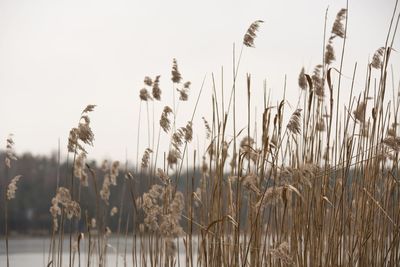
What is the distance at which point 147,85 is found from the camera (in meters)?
3.08

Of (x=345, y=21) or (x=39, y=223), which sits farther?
(x=39, y=223)

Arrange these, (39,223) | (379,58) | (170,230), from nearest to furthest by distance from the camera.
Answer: (170,230) < (379,58) < (39,223)

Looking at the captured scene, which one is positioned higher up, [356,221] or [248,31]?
[248,31]

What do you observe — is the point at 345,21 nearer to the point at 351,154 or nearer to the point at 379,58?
the point at 379,58

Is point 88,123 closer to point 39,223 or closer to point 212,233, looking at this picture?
point 212,233

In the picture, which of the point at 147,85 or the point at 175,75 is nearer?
the point at 175,75

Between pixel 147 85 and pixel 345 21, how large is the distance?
3.34 feet

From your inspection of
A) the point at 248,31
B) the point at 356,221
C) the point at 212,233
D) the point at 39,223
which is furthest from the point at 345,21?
the point at 39,223

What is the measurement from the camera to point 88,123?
2.31 meters

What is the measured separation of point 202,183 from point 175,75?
0.46 metres

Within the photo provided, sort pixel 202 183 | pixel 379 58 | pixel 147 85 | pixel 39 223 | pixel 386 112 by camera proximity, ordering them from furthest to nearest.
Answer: pixel 39 223 → pixel 147 85 → pixel 202 183 → pixel 386 112 → pixel 379 58

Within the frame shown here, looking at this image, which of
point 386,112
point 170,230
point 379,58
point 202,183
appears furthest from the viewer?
point 202,183

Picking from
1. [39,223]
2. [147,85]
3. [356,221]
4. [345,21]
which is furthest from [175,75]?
[39,223]

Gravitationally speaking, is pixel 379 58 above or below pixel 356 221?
above
